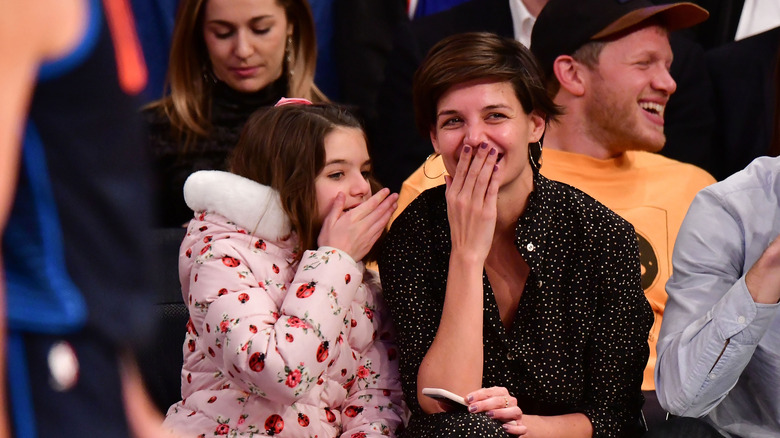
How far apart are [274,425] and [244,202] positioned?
368 millimetres

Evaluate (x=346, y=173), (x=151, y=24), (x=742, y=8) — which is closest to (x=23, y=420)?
(x=346, y=173)

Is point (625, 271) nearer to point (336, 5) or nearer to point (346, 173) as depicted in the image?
point (346, 173)

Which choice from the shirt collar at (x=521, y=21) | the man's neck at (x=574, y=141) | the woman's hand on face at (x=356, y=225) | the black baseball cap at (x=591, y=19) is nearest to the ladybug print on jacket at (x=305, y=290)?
the woman's hand on face at (x=356, y=225)

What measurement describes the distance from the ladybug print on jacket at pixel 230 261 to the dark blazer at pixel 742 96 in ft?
5.33

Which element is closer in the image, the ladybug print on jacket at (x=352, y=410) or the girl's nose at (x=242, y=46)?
the ladybug print on jacket at (x=352, y=410)

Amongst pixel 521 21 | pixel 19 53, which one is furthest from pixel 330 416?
pixel 521 21

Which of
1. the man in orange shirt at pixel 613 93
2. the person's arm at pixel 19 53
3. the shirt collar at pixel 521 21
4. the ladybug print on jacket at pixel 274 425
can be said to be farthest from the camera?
the shirt collar at pixel 521 21

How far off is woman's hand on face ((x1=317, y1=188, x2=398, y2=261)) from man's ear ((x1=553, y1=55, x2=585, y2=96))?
908mm

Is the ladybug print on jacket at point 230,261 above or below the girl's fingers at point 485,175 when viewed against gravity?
below

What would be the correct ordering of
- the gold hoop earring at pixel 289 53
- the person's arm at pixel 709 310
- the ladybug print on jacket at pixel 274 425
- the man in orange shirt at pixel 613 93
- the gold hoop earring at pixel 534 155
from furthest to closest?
1. the gold hoop earring at pixel 289 53
2. the man in orange shirt at pixel 613 93
3. the gold hoop earring at pixel 534 155
4. the ladybug print on jacket at pixel 274 425
5. the person's arm at pixel 709 310

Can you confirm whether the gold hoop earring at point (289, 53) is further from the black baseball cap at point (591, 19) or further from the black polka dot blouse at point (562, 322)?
the black polka dot blouse at point (562, 322)

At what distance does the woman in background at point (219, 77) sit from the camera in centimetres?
247

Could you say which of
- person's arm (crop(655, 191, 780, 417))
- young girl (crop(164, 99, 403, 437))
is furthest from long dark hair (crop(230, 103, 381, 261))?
person's arm (crop(655, 191, 780, 417))

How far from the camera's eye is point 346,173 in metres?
1.75
